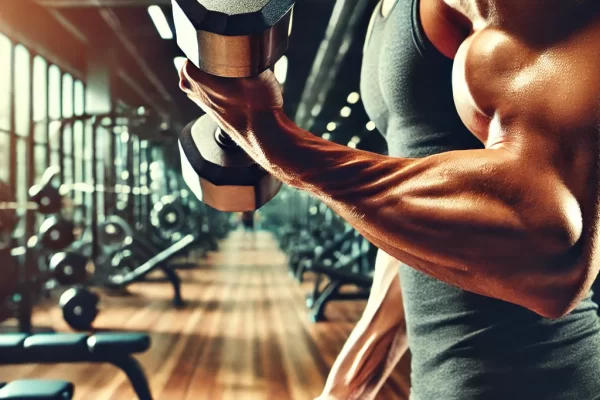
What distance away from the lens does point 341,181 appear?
0.37m

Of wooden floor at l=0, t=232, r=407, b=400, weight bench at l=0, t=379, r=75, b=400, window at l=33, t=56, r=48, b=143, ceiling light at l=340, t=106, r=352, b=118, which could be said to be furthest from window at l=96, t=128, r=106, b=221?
weight bench at l=0, t=379, r=75, b=400

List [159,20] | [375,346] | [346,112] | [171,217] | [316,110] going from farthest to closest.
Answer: [316,110]
[346,112]
[159,20]
[171,217]
[375,346]

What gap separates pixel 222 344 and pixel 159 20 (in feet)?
14.2

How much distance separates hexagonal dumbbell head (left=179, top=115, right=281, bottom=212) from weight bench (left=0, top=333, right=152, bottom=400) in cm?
83

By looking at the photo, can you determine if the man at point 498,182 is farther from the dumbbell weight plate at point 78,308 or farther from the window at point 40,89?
the window at point 40,89

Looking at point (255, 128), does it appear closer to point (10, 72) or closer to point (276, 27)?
point (276, 27)

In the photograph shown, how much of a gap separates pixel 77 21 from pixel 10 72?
2181 millimetres

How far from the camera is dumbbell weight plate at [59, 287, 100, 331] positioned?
265 centimetres

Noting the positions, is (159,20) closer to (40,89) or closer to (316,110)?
(40,89)

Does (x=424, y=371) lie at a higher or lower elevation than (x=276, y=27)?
lower

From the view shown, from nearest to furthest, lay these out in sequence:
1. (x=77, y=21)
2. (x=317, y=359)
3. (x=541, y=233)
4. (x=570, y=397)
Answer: (x=541, y=233) < (x=570, y=397) < (x=317, y=359) < (x=77, y=21)

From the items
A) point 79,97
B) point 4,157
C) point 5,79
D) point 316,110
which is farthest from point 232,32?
point 316,110

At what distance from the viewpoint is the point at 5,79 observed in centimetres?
449

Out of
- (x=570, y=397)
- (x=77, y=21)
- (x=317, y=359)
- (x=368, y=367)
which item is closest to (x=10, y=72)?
(x=77, y=21)
